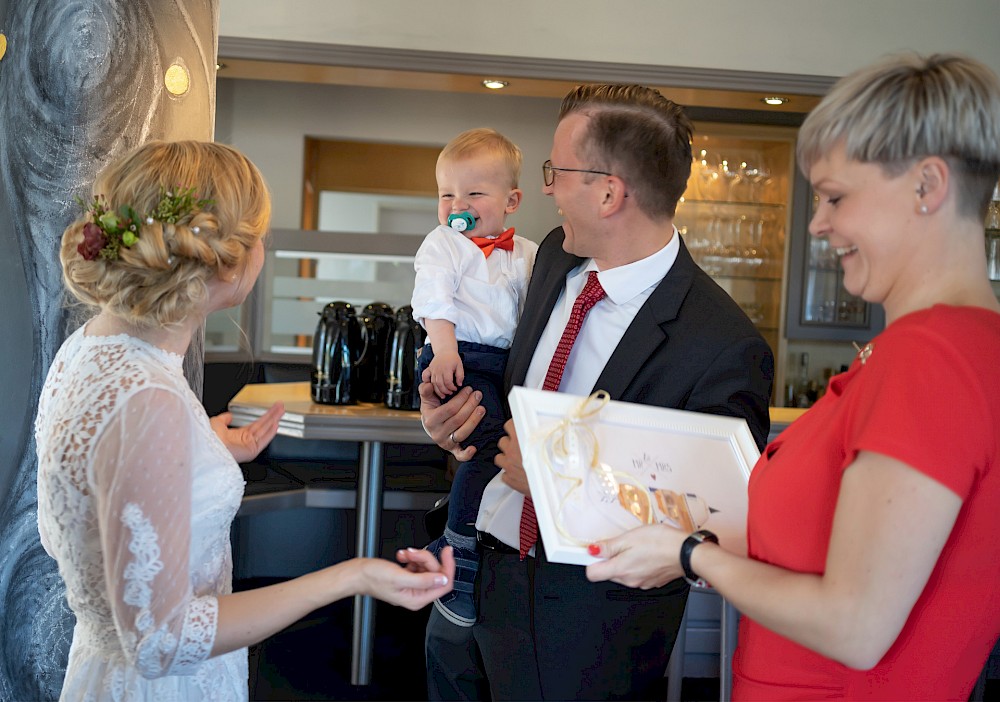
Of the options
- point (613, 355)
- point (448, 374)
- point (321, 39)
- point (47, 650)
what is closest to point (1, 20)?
point (448, 374)

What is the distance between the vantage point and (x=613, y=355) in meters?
1.91

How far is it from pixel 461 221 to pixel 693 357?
1.01 meters

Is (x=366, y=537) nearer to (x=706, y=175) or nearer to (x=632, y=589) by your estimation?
(x=632, y=589)

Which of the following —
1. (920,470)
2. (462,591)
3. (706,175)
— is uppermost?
(706,175)

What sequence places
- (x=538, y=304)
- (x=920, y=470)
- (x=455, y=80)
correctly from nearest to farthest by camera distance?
(x=920, y=470) < (x=538, y=304) < (x=455, y=80)

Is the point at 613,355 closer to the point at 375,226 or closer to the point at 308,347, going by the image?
the point at 308,347

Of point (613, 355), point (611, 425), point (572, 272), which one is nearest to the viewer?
point (611, 425)

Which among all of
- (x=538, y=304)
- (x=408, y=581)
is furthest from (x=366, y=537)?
(x=408, y=581)

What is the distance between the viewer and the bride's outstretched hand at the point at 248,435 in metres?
1.88

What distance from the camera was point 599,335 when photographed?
2027mm

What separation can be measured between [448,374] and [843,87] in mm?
1355

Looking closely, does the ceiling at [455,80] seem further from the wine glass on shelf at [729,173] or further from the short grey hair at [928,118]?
the short grey hair at [928,118]

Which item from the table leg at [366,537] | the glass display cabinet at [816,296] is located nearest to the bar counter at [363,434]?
the table leg at [366,537]

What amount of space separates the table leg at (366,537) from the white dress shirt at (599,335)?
1.77 meters
